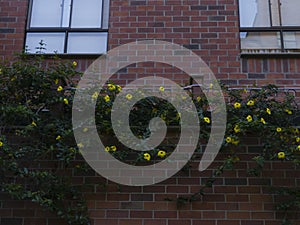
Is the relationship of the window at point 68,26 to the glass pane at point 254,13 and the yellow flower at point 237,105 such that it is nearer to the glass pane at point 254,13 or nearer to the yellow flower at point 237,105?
the glass pane at point 254,13

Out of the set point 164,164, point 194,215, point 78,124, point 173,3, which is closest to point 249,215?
point 194,215

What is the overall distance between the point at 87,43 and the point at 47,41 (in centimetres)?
50

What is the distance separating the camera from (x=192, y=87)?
473 centimetres

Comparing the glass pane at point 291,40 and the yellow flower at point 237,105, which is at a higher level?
the glass pane at point 291,40

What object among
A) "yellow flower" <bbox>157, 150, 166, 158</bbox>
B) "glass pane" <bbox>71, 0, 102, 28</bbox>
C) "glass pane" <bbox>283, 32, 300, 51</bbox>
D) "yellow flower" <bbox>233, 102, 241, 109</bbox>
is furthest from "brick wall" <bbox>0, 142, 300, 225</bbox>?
"glass pane" <bbox>71, 0, 102, 28</bbox>

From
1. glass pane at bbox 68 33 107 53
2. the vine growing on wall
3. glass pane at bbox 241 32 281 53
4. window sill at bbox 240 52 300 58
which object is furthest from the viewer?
glass pane at bbox 68 33 107 53

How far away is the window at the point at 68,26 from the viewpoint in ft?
18.1

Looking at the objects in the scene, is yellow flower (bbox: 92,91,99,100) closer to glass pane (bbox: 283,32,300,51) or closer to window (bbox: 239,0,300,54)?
window (bbox: 239,0,300,54)

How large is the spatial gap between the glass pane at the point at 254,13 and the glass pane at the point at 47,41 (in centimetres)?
220

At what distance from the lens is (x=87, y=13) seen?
5.70 m

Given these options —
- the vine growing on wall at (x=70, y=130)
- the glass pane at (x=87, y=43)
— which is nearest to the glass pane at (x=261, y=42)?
the vine growing on wall at (x=70, y=130)

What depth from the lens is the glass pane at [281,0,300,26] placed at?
552 cm

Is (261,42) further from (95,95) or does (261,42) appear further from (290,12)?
(95,95)

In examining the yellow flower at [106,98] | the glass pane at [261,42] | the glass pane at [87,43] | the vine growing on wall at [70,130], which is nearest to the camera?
the vine growing on wall at [70,130]
